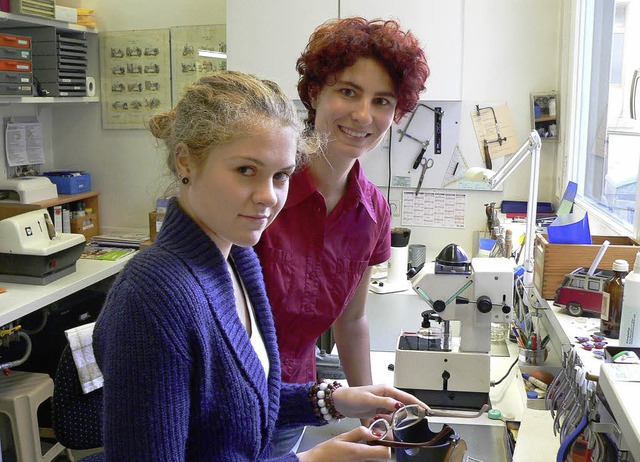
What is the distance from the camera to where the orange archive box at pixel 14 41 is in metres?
3.41

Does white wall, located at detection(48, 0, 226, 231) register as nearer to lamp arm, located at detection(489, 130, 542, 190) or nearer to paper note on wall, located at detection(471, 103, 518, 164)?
paper note on wall, located at detection(471, 103, 518, 164)

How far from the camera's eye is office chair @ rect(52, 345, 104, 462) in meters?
1.66

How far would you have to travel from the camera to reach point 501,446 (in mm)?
1614

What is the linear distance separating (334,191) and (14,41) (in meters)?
2.58

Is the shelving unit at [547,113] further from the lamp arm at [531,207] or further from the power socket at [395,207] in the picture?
the lamp arm at [531,207]

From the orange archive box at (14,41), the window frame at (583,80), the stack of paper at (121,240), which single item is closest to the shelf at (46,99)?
the orange archive box at (14,41)

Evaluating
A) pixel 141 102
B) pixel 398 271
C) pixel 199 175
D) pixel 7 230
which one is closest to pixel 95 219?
pixel 141 102

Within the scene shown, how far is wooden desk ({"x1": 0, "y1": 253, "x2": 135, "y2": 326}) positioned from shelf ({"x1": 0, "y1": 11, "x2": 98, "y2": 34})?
4.40ft

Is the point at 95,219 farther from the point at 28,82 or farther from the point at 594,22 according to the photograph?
the point at 594,22

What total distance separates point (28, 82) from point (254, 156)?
307 centimetres

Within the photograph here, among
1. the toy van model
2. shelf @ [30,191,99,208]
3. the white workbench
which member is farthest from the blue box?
the toy van model

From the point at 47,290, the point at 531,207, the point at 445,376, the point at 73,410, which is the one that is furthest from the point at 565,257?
the point at 47,290

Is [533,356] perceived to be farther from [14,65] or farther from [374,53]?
[14,65]

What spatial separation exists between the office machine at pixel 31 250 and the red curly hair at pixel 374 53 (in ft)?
6.60
